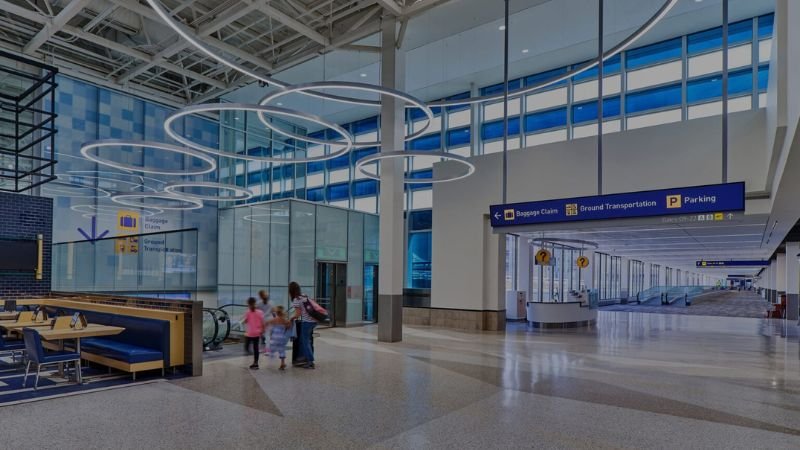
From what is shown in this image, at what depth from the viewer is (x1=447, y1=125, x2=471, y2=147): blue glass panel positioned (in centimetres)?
2070

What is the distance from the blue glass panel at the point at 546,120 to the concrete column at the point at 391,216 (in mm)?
7192

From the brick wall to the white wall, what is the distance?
11.1 meters

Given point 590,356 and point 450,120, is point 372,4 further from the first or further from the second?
point 590,356

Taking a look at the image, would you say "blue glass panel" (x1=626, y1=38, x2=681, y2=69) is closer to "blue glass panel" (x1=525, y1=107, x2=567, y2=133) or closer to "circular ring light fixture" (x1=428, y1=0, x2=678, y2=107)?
"blue glass panel" (x1=525, y1=107, x2=567, y2=133)

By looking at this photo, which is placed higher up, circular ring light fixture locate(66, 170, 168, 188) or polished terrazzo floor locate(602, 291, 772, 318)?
circular ring light fixture locate(66, 170, 168, 188)

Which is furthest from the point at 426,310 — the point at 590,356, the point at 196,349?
the point at 196,349

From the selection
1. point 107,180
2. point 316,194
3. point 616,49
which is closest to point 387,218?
point 616,49

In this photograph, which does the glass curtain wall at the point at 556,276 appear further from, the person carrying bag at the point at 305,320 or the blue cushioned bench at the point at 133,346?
the blue cushioned bench at the point at 133,346

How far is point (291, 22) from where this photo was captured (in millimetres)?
14398

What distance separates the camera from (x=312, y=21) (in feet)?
49.5

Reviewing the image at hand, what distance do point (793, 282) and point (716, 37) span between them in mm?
12169

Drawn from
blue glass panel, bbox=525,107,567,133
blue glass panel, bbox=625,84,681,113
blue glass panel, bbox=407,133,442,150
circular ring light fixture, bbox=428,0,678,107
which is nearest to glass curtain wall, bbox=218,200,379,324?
blue glass panel, bbox=407,133,442,150

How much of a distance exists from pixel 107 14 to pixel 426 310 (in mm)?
12729

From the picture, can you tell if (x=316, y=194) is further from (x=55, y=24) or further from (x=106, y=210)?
(x=55, y=24)
